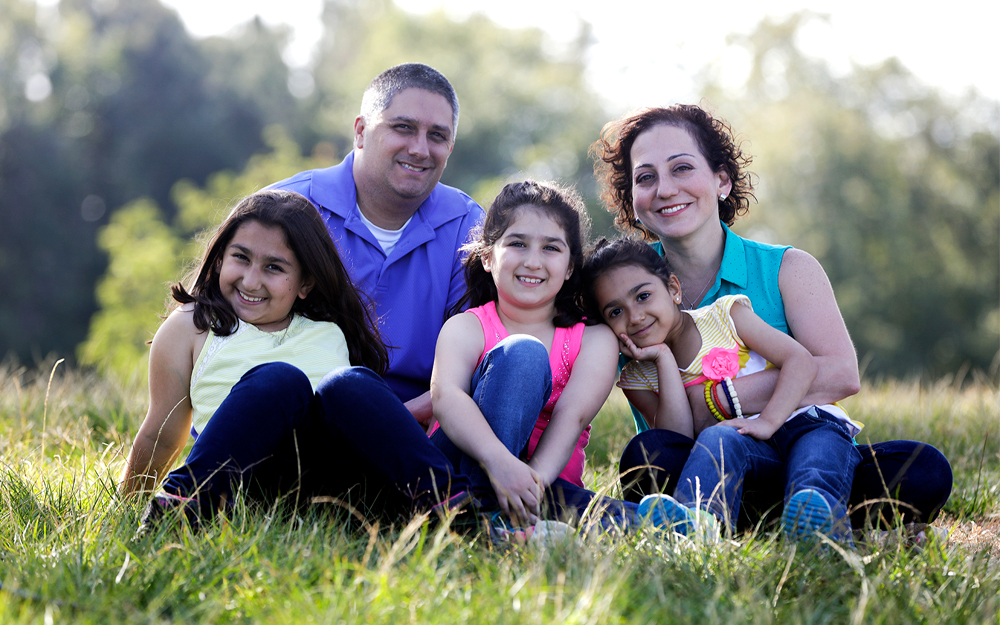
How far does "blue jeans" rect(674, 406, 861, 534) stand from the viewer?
229 centimetres

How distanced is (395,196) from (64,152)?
2291 centimetres

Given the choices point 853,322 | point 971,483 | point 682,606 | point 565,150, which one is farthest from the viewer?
point 565,150

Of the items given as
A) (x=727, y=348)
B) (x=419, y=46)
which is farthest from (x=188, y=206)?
(x=727, y=348)

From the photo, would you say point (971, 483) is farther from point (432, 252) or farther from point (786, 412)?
point (432, 252)

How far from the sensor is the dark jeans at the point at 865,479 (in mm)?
2412

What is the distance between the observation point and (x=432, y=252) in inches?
139

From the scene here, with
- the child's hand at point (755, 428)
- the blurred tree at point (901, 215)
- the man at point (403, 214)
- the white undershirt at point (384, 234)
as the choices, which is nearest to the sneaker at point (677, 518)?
the child's hand at point (755, 428)

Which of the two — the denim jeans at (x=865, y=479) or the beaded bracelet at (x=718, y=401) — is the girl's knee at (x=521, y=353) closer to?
the denim jeans at (x=865, y=479)

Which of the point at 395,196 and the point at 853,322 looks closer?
the point at 395,196

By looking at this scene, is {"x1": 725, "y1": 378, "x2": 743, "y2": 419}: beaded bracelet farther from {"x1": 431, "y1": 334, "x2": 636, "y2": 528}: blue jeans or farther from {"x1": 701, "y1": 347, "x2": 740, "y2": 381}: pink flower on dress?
{"x1": 431, "y1": 334, "x2": 636, "y2": 528}: blue jeans

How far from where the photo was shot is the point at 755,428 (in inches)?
101

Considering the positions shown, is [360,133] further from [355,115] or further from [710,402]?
[355,115]

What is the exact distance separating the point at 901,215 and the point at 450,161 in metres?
11.0

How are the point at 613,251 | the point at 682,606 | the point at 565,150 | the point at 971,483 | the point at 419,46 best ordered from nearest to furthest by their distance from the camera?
the point at 682,606, the point at 613,251, the point at 971,483, the point at 565,150, the point at 419,46
